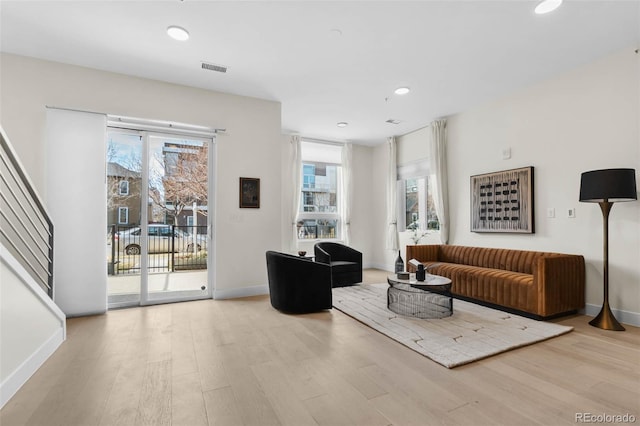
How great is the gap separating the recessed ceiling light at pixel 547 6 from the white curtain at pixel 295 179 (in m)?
4.33

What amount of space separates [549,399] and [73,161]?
16.7ft

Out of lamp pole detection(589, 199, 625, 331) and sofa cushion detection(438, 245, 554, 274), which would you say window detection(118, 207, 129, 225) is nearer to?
sofa cushion detection(438, 245, 554, 274)

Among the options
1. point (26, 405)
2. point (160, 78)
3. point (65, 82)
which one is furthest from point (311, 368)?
point (65, 82)

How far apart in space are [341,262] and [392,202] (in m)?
2.07

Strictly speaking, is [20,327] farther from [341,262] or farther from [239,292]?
[341,262]

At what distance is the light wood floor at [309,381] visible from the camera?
1.78 m

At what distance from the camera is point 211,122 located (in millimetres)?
4449

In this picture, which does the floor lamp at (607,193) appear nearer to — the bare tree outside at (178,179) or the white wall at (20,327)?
the bare tree outside at (178,179)

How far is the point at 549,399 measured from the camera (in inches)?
75.6

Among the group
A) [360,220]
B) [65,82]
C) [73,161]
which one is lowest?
[360,220]

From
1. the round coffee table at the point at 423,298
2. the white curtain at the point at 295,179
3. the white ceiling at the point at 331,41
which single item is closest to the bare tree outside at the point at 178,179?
the white ceiling at the point at 331,41

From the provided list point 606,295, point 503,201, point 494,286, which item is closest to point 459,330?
point 494,286

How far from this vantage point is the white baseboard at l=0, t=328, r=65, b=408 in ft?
6.36

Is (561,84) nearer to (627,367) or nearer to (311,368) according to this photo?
(627,367)
